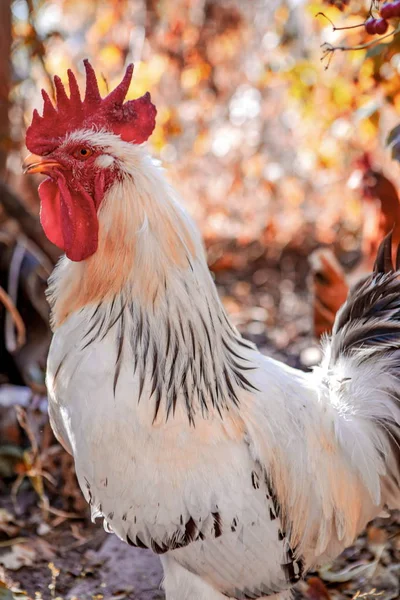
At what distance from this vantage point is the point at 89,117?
236 cm

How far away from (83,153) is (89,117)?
0.15 meters

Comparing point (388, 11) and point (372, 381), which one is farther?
point (372, 381)

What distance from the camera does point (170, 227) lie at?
7.54ft

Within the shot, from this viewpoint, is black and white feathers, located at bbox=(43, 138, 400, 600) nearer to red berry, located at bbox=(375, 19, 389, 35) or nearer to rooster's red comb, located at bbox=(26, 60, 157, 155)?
rooster's red comb, located at bbox=(26, 60, 157, 155)

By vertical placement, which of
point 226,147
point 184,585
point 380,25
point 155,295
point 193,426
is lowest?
point 184,585

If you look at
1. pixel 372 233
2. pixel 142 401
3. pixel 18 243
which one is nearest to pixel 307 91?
pixel 372 233

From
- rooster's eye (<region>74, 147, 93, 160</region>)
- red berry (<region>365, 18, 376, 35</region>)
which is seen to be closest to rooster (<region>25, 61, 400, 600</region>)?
rooster's eye (<region>74, 147, 93, 160</region>)

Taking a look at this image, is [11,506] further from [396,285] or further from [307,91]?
[307,91]

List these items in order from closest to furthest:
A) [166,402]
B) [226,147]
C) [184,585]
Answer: [166,402] < [184,585] < [226,147]

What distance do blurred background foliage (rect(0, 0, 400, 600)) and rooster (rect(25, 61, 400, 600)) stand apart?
2.84 ft

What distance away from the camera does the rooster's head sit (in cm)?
229

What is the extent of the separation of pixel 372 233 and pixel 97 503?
273cm

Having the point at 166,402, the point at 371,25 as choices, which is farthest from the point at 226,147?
the point at 166,402

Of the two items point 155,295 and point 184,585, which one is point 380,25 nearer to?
point 155,295
